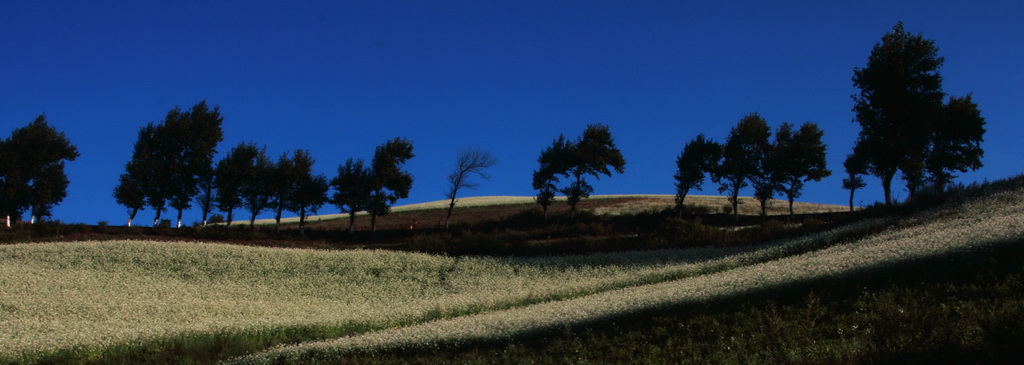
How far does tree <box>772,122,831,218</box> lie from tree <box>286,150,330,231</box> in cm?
4098

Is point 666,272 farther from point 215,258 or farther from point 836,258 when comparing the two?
point 215,258

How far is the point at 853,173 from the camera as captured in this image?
188 ft

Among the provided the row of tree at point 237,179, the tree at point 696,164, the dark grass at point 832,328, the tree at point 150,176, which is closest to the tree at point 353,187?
the row of tree at point 237,179

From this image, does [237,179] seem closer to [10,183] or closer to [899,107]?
[10,183]

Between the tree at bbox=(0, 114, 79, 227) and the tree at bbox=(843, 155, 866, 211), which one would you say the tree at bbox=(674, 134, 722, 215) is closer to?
the tree at bbox=(843, 155, 866, 211)

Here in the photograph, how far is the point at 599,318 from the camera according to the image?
52.5 ft

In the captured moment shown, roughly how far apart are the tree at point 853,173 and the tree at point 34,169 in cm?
6705

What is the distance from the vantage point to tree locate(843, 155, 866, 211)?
53900 mm

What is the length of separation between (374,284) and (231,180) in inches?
1314

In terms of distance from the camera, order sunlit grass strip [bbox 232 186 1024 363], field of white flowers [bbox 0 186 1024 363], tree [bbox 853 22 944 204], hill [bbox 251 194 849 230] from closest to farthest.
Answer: sunlit grass strip [bbox 232 186 1024 363]
field of white flowers [bbox 0 186 1024 363]
tree [bbox 853 22 944 204]
hill [bbox 251 194 849 230]

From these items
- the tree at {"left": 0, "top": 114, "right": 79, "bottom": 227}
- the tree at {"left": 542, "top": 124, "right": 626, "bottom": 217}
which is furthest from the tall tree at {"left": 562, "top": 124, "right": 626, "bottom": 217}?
the tree at {"left": 0, "top": 114, "right": 79, "bottom": 227}

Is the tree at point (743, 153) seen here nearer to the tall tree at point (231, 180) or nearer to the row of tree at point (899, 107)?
the row of tree at point (899, 107)

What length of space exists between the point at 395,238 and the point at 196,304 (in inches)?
1081

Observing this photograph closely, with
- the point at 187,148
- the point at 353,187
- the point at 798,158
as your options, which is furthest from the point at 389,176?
the point at 798,158
